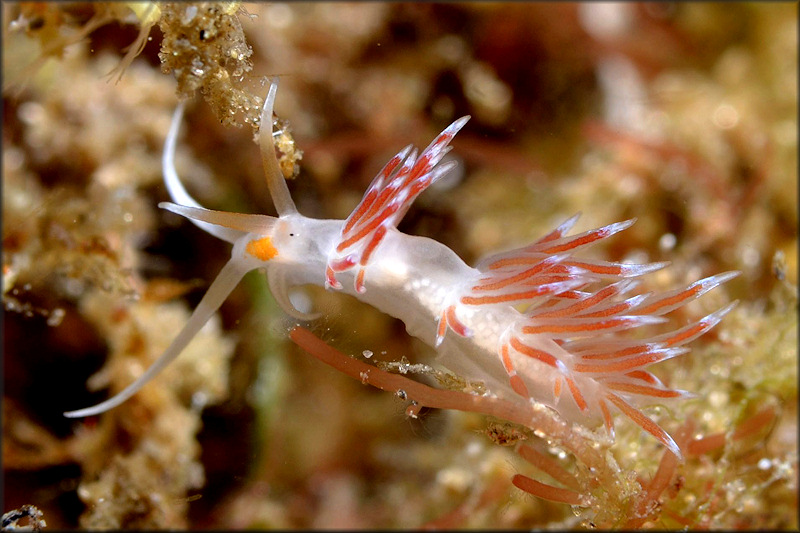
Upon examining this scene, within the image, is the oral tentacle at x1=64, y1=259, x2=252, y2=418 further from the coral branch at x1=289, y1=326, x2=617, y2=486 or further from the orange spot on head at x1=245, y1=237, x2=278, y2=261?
the coral branch at x1=289, y1=326, x2=617, y2=486

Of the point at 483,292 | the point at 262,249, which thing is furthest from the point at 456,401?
the point at 262,249

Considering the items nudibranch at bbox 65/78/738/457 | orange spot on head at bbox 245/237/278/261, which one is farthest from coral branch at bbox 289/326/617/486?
orange spot on head at bbox 245/237/278/261

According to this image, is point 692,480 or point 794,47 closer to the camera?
point 692,480

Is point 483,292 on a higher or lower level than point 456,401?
higher

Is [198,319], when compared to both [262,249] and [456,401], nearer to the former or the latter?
[262,249]

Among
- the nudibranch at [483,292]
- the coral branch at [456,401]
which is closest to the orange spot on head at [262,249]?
the nudibranch at [483,292]

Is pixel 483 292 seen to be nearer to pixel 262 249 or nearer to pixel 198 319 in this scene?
pixel 262 249

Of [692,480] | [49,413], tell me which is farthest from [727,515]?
[49,413]

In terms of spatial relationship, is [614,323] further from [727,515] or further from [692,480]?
[727,515]

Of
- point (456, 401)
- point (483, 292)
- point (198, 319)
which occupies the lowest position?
point (198, 319)
